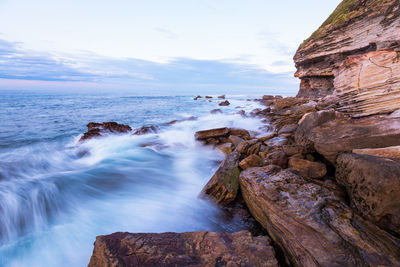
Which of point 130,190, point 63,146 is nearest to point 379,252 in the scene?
point 130,190

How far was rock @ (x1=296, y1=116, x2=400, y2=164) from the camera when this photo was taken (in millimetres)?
3295

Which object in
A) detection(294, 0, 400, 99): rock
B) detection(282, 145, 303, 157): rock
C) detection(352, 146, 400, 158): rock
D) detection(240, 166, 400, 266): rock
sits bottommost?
detection(240, 166, 400, 266): rock

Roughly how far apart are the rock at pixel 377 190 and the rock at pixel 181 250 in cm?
137

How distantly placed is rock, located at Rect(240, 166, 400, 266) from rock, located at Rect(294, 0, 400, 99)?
30.2 feet

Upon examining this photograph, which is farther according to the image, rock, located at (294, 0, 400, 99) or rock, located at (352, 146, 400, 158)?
rock, located at (294, 0, 400, 99)

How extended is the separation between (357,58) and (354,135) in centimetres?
195

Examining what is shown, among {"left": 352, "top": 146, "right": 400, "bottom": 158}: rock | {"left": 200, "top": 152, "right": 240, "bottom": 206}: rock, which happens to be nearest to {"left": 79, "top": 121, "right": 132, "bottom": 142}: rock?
{"left": 200, "top": 152, "right": 240, "bottom": 206}: rock

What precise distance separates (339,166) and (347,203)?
1.96 ft

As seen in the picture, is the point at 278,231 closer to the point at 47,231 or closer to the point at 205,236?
the point at 205,236

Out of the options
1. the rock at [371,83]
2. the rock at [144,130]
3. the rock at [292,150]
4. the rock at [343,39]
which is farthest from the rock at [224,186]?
the rock at [343,39]

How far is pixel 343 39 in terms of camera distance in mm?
16734

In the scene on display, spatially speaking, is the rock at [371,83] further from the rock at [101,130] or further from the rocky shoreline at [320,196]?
the rock at [101,130]

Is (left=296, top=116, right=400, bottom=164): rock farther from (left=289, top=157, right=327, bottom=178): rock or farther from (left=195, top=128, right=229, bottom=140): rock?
(left=195, top=128, right=229, bottom=140): rock

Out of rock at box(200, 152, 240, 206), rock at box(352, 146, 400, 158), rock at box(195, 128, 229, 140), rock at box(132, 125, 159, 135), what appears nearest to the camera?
rock at box(352, 146, 400, 158)
